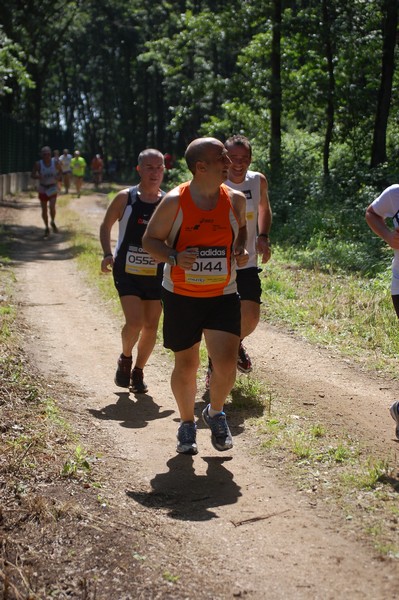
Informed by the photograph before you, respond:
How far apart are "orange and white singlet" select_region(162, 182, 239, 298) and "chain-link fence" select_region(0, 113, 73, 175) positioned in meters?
26.5

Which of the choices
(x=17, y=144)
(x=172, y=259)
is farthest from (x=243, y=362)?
(x=17, y=144)

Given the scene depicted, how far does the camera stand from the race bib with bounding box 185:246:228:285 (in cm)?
522

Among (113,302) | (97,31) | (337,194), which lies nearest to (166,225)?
(113,302)

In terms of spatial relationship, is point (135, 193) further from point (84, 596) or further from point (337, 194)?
point (337, 194)

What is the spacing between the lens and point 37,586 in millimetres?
4039

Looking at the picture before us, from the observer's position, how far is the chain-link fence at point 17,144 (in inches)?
1248

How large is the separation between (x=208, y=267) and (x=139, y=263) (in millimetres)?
2124

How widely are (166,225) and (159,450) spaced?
1649mm

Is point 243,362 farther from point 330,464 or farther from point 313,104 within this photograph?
point 313,104

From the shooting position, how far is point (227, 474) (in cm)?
547

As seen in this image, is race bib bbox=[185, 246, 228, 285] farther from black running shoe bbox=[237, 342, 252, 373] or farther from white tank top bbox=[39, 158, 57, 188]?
white tank top bbox=[39, 158, 57, 188]

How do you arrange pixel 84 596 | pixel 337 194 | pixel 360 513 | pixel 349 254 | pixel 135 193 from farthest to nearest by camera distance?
pixel 337 194 → pixel 349 254 → pixel 135 193 → pixel 360 513 → pixel 84 596

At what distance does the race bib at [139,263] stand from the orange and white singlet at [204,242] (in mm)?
1937

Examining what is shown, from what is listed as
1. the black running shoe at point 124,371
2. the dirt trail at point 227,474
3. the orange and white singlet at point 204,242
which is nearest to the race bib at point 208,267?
the orange and white singlet at point 204,242
